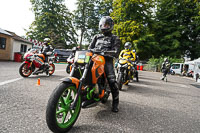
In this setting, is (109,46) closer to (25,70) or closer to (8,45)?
(25,70)

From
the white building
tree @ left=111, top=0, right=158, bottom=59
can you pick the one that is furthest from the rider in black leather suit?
tree @ left=111, top=0, right=158, bottom=59

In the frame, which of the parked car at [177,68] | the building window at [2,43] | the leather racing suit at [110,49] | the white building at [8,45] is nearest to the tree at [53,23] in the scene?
the white building at [8,45]

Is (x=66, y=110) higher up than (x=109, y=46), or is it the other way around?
(x=109, y=46)

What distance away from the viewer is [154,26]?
29969 millimetres

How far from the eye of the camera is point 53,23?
34844 millimetres

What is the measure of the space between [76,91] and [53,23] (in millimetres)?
35877

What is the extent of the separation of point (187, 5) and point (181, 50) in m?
9.93

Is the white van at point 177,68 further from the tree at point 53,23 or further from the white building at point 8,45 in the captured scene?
the white building at point 8,45

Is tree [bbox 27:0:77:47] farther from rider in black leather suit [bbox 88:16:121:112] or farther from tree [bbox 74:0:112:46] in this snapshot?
rider in black leather suit [bbox 88:16:121:112]

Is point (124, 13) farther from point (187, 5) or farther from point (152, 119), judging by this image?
point (152, 119)

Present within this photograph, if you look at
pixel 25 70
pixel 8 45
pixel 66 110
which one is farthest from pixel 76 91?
pixel 8 45

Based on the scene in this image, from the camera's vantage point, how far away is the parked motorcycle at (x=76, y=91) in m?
1.96

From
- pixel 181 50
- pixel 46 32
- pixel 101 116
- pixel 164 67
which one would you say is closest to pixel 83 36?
pixel 46 32

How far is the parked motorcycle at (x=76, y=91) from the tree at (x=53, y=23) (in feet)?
107
